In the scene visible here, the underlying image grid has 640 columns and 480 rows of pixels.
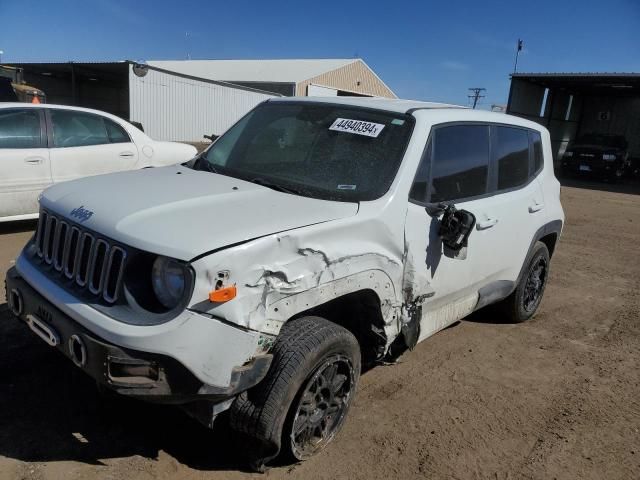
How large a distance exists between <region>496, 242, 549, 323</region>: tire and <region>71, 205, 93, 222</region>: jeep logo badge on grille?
11.6 ft

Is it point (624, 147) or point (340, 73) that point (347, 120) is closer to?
point (624, 147)

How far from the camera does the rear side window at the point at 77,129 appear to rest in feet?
21.8

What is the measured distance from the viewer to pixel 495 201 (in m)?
3.90

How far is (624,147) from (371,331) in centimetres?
2324

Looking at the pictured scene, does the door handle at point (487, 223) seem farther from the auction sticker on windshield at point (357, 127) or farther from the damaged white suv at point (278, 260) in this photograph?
the auction sticker on windshield at point (357, 127)

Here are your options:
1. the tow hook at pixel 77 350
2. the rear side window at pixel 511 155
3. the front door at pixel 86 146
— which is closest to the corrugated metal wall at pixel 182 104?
the front door at pixel 86 146

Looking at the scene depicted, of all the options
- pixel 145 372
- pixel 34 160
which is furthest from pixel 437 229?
pixel 34 160

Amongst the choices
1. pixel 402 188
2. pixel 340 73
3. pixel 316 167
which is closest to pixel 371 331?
pixel 402 188

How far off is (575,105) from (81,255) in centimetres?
3158

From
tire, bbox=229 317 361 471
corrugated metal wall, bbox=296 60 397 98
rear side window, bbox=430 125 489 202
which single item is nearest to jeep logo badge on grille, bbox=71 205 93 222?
tire, bbox=229 317 361 471

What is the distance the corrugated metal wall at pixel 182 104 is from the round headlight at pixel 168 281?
1883 cm

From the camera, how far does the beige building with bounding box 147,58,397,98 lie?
1399 inches

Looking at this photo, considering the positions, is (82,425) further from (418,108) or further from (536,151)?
(536,151)

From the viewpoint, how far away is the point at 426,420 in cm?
331
